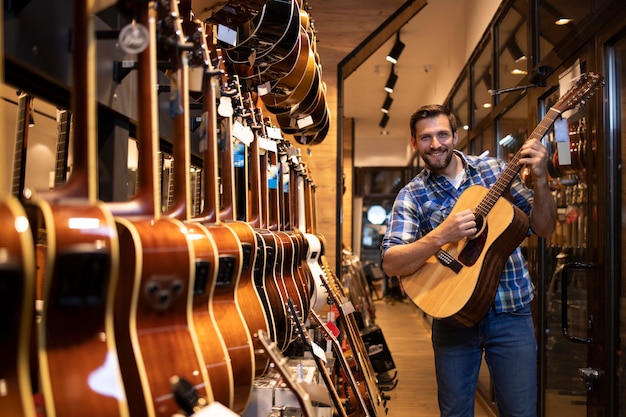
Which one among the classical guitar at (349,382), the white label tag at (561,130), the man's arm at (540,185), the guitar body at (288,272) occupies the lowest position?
the classical guitar at (349,382)

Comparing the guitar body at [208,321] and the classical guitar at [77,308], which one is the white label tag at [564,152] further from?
the classical guitar at [77,308]

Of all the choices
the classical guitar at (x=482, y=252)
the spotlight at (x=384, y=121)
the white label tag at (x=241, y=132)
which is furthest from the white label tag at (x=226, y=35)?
the spotlight at (x=384, y=121)

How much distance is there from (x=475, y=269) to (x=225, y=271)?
1188 millimetres

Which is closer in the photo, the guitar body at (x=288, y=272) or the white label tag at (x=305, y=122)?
the guitar body at (x=288, y=272)

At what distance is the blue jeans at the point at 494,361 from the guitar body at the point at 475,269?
0.09m

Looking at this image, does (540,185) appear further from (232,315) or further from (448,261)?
(232,315)

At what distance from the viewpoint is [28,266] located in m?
0.73

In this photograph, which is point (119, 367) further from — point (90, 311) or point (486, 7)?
point (486, 7)

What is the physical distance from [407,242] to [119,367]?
156 cm

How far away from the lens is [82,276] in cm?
82

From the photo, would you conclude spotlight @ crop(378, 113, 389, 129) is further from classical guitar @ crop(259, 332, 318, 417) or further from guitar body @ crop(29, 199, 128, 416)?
guitar body @ crop(29, 199, 128, 416)

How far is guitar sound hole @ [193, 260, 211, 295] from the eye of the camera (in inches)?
43.2

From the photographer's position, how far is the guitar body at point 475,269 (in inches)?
83.5

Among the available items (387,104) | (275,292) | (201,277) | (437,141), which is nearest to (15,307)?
(201,277)
